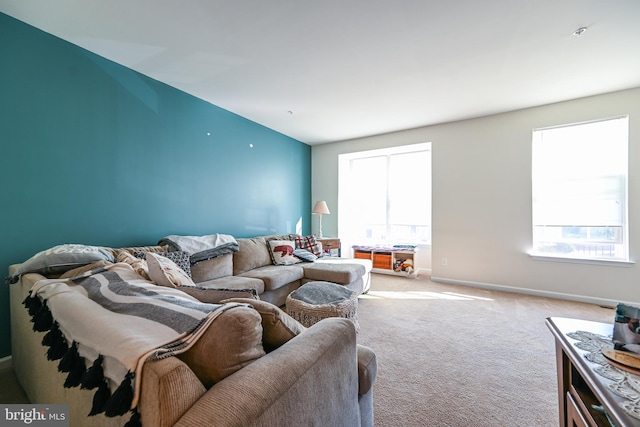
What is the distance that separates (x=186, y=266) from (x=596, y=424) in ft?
9.12

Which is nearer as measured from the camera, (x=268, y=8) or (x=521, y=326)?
(x=268, y=8)

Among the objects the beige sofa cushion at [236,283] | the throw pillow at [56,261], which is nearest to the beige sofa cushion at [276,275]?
the beige sofa cushion at [236,283]

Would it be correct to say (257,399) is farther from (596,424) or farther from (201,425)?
(596,424)

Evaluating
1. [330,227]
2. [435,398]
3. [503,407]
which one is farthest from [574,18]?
[330,227]

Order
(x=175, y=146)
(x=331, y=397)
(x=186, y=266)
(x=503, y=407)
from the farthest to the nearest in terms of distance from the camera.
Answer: (x=175, y=146), (x=186, y=266), (x=503, y=407), (x=331, y=397)

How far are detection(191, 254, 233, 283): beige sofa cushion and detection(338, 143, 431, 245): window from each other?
288cm

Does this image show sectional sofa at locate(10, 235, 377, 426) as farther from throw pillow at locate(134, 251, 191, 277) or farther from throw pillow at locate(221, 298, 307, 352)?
throw pillow at locate(134, 251, 191, 277)

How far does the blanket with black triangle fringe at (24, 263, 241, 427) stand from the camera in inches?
21.8

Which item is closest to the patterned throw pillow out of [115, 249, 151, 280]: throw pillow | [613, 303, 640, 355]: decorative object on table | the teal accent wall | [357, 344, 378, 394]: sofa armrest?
the teal accent wall

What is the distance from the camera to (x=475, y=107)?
3.59 m

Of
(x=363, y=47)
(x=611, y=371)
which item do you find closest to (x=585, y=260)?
(x=611, y=371)

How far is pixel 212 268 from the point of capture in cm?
278

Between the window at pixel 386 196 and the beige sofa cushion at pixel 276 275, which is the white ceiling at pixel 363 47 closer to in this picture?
the window at pixel 386 196

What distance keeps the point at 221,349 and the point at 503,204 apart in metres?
4.40
